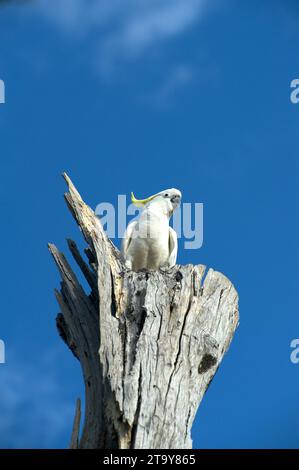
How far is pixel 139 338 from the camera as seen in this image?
1023cm

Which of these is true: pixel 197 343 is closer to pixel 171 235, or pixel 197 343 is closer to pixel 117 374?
pixel 117 374

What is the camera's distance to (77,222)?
38.8ft

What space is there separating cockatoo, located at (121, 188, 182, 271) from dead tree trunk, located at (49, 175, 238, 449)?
2.08ft

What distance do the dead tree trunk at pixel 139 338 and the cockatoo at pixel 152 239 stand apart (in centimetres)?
64

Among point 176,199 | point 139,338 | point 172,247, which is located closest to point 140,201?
point 176,199

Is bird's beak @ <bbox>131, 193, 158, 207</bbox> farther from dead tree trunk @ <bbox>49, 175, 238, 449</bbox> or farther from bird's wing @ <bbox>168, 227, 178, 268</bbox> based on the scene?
dead tree trunk @ <bbox>49, 175, 238, 449</bbox>

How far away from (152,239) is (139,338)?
302cm

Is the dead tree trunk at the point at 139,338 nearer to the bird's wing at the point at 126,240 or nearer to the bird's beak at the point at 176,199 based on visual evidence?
the bird's wing at the point at 126,240

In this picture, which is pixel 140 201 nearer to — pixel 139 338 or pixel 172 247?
pixel 172 247

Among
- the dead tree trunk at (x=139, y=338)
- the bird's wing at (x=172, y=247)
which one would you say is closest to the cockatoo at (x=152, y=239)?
the bird's wing at (x=172, y=247)

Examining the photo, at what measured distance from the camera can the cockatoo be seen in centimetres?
1299
